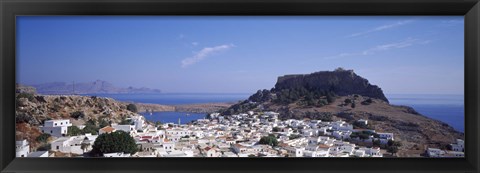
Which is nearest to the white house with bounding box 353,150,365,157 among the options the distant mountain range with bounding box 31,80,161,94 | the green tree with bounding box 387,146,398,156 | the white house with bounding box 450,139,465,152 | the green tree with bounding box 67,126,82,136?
the green tree with bounding box 387,146,398,156

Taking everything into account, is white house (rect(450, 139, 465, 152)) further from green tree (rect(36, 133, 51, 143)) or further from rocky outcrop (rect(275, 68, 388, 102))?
green tree (rect(36, 133, 51, 143))

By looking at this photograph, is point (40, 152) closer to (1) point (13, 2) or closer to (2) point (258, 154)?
(1) point (13, 2)

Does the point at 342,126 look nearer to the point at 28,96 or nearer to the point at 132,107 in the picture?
the point at 132,107

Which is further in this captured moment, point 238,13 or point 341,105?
point 341,105

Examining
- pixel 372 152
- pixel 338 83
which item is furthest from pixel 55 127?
pixel 372 152

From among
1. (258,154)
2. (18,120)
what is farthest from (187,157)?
(18,120)

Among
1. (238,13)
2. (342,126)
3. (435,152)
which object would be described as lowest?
(435,152)

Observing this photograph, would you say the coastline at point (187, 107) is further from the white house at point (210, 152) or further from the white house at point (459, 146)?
the white house at point (459, 146)

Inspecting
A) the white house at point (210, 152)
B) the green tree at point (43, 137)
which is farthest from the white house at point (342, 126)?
the green tree at point (43, 137)
